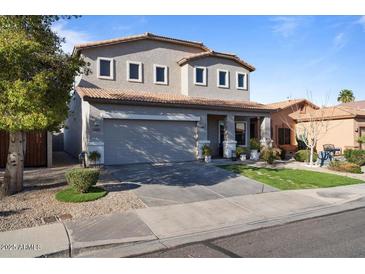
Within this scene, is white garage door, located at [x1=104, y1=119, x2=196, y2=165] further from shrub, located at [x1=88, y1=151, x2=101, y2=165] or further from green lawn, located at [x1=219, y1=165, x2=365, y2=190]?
green lawn, located at [x1=219, y1=165, x2=365, y2=190]

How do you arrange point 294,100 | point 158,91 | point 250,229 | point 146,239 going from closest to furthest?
point 146,239 → point 250,229 → point 158,91 → point 294,100

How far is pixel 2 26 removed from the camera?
8562 millimetres

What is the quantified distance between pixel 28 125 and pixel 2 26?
325cm

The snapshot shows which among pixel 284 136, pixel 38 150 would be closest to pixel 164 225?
pixel 38 150

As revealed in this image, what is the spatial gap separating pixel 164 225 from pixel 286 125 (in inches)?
780

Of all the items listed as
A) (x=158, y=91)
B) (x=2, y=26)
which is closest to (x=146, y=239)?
(x=2, y=26)

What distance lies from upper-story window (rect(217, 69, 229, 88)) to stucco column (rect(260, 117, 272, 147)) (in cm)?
359

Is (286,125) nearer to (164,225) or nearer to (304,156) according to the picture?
(304,156)

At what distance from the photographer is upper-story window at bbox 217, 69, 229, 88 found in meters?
20.2

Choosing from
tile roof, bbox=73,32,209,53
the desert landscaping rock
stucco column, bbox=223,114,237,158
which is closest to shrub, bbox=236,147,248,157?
stucco column, bbox=223,114,237,158

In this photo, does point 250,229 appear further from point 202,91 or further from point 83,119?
point 202,91

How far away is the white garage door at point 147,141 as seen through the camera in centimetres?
1525

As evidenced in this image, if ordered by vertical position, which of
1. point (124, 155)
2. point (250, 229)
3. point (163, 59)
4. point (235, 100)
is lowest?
point (250, 229)

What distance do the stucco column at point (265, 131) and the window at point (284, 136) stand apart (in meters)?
4.23
